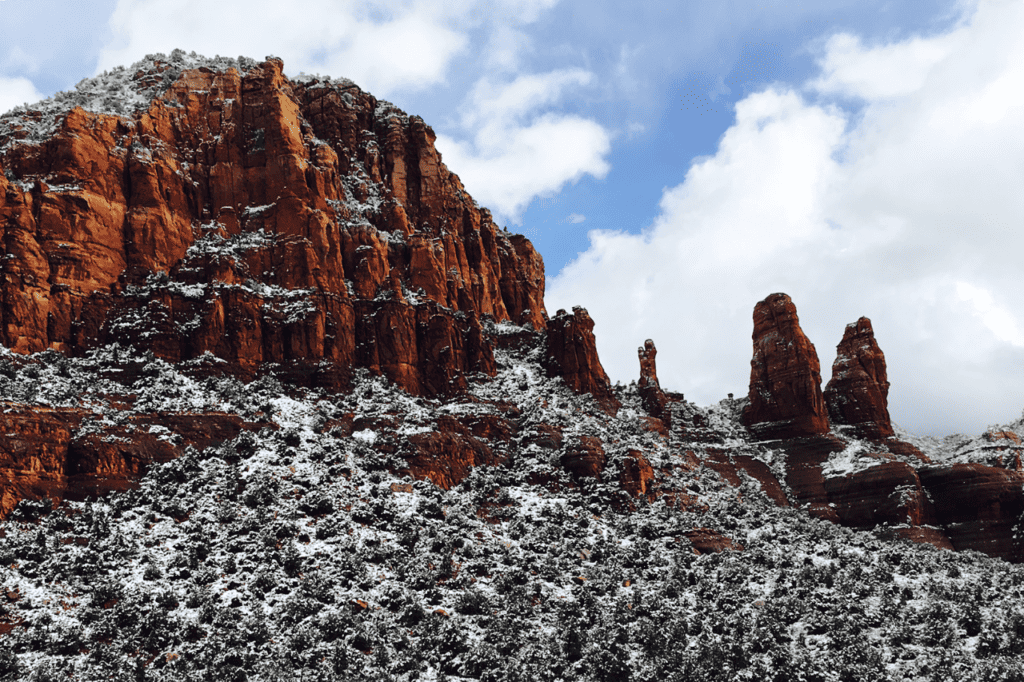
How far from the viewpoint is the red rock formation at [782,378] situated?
3054 inches

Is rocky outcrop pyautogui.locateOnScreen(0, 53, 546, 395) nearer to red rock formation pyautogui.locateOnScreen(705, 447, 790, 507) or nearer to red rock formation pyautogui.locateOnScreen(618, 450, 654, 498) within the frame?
red rock formation pyautogui.locateOnScreen(618, 450, 654, 498)

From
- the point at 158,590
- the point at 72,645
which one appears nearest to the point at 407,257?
the point at 158,590

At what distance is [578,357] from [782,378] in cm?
2190

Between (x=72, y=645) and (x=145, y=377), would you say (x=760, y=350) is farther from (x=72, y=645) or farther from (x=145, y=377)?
(x=72, y=645)

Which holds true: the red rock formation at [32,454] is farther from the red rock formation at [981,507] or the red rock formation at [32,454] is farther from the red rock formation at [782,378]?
the red rock formation at [981,507]

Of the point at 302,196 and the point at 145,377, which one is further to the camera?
the point at 302,196

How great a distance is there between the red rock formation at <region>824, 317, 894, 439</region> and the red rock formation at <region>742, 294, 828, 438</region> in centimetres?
330

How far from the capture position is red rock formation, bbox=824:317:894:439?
7819cm

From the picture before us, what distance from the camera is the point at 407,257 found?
7925 cm

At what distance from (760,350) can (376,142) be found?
165 ft

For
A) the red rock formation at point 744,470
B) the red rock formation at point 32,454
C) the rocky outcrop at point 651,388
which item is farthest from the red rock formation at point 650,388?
the red rock formation at point 32,454

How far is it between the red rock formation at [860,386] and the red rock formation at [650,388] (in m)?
17.6

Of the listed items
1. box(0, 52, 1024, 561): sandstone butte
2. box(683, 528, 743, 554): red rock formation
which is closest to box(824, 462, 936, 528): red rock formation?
box(0, 52, 1024, 561): sandstone butte

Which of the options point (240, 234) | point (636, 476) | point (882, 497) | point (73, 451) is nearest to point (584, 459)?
point (636, 476)
